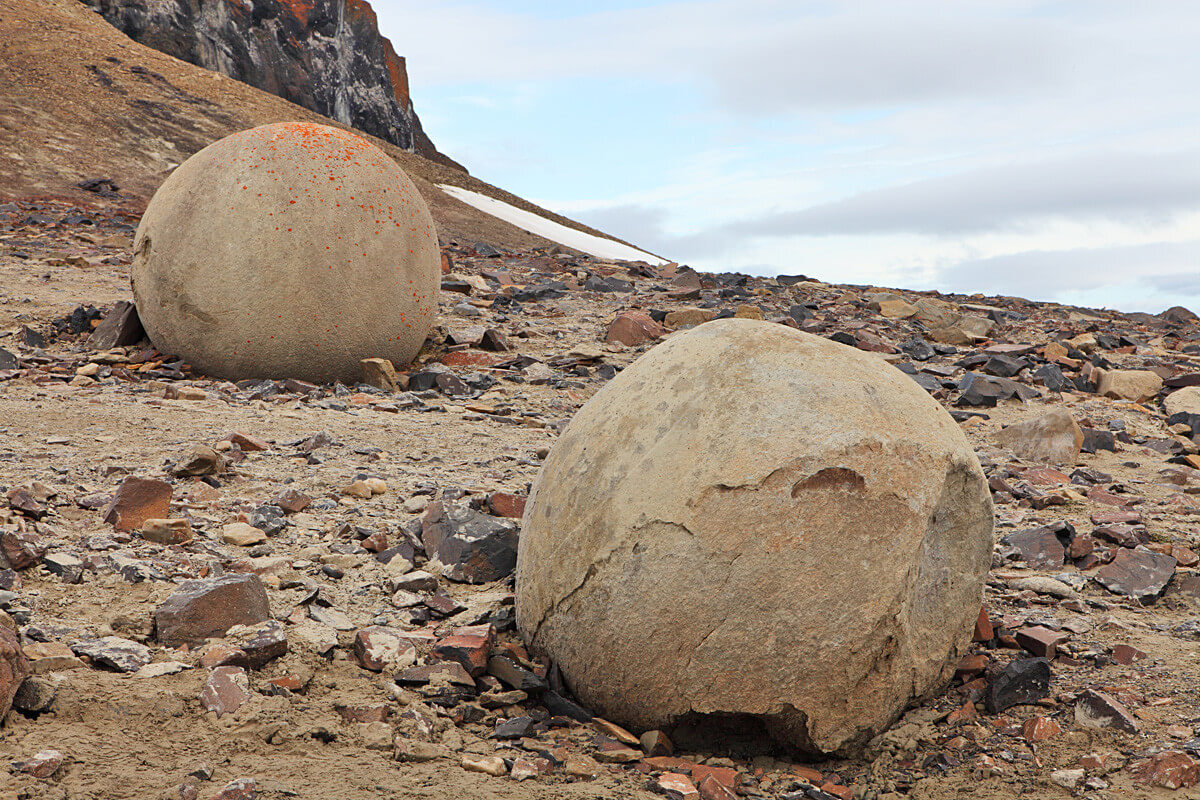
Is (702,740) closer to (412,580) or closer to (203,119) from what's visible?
(412,580)

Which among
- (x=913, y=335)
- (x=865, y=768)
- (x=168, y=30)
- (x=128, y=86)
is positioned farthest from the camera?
(x=168, y=30)

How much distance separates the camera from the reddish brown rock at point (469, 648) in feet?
11.1

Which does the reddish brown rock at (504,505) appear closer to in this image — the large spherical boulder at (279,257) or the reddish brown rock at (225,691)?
the reddish brown rock at (225,691)

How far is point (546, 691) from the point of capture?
332 cm

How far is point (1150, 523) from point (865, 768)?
2.94 metres

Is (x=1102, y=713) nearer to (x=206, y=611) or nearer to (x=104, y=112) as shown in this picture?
(x=206, y=611)

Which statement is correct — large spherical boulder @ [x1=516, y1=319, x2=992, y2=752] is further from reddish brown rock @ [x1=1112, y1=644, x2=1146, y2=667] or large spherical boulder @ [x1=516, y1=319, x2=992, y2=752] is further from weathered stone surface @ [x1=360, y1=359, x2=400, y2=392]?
weathered stone surface @ [x1=360, y1=359, x2=400, y2=392]

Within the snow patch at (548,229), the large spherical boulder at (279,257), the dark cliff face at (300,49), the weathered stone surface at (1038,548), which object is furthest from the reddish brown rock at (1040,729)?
the dark cliff face at (300,49)

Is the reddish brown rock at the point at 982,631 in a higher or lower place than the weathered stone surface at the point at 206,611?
higher

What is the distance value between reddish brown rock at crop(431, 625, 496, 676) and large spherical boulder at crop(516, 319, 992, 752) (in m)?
0.25

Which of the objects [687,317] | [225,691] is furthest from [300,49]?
[225,691]

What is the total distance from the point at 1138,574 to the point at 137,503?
4446mm

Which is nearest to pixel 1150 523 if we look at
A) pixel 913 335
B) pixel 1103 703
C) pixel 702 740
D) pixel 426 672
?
pixel 1103 703

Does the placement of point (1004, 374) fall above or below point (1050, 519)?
above
